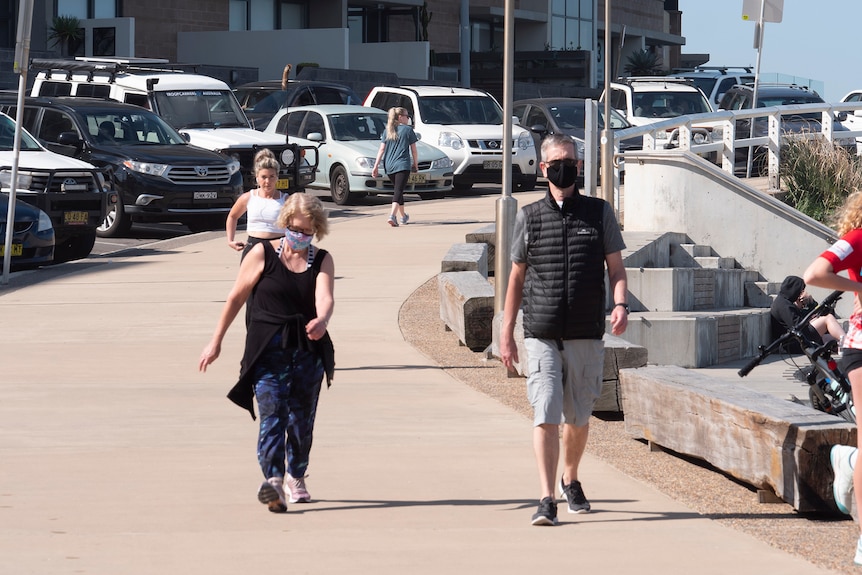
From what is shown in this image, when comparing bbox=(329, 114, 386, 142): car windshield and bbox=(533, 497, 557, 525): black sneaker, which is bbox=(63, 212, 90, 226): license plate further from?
bbox=(533, 497, 557, 525): black sneaker

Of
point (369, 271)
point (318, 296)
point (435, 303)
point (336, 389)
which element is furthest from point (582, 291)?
point (369, 271)

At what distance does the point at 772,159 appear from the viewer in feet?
70.6

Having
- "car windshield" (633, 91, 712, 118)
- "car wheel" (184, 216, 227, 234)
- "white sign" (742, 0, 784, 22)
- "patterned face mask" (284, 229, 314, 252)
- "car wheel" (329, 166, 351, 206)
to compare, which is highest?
"white sign" (742, 0, 784, 22)

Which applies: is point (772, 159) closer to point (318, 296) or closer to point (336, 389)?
point (336, 389)

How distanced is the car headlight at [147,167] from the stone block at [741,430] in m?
13.0

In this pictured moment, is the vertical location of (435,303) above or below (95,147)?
below

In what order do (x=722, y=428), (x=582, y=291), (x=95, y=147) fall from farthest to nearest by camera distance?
(x=95, y=147)
(x=722, y=428)
(x=582, y=291)

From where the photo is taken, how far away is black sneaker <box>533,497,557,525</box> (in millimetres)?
6465

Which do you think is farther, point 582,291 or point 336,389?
point 336,389

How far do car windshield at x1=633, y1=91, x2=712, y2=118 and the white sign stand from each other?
661 cm

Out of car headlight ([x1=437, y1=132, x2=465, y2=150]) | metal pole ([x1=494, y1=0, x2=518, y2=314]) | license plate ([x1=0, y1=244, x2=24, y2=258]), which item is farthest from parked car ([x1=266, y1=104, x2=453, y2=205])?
Result: metal pole ([x1=494, y1=0, x2=518, y2=314])

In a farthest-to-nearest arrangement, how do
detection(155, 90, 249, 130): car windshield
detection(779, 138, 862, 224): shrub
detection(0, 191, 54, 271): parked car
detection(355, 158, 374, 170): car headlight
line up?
detection(355, 158, 374, 170): car headlight
detection(155, 90, 249, 130): car windshield
detection(779, 138, 862, 224): shrub
detection(0, 191, 54, 271): parked car

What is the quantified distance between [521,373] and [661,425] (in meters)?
2.58

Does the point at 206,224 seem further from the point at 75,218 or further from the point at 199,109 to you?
the point at 75,218
